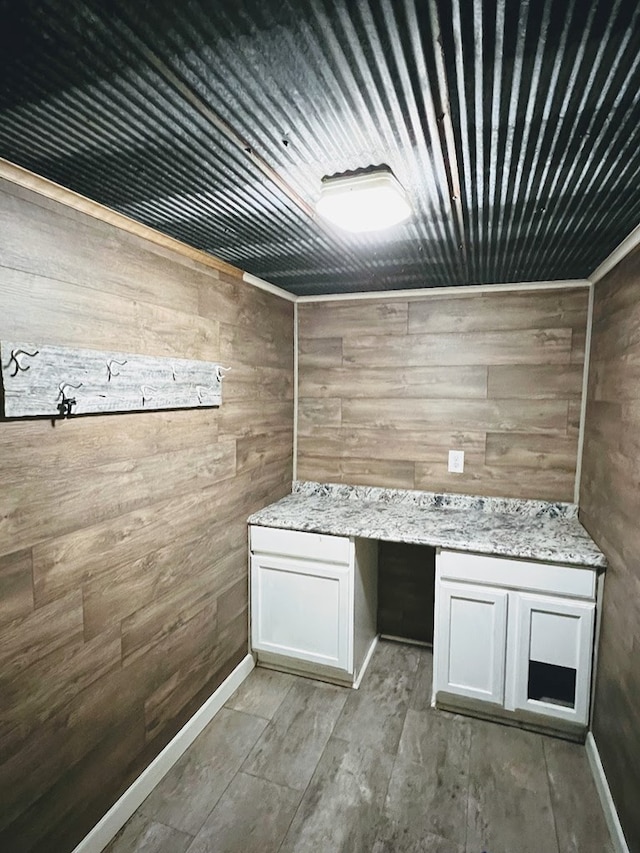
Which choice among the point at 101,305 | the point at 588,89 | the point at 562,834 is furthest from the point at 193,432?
the point at 562,834

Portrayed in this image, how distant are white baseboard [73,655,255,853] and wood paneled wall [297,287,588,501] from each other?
1.34m

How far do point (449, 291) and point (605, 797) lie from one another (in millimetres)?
2441

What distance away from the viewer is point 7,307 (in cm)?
120

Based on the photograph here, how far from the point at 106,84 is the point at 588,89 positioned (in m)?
0.95

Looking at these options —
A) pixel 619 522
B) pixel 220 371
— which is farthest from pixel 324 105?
pixel 619 522

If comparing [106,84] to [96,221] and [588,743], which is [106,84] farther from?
[588,743]

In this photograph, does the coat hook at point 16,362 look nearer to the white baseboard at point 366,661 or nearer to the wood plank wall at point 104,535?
the wood plank wall at point 104,535

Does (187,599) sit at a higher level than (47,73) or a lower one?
lower

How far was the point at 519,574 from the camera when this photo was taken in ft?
6.70

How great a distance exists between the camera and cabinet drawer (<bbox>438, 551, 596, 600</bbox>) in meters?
1.96

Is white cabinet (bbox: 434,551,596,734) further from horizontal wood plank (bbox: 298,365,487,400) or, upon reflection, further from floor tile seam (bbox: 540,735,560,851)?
horizontal wood plank (bbox: 298,365,487,400)

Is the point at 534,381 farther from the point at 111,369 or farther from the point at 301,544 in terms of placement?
the point at 111,369

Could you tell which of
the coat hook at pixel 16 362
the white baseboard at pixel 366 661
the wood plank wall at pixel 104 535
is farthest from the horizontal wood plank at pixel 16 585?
the white baseboard at pixel 366 661

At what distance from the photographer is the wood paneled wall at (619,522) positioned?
1521 millimetres
